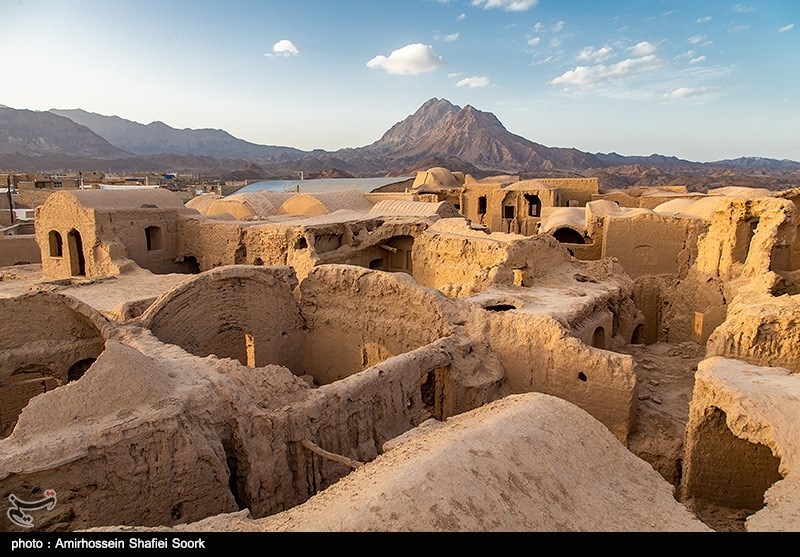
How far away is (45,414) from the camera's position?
518 centimetres

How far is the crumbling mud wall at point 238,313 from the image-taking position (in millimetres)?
9000

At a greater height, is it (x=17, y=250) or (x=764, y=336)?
(x=764, y=336)

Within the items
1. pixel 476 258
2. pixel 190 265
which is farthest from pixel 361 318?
pixel 190 265

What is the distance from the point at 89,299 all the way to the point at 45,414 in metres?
7.67

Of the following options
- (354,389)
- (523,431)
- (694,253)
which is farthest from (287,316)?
(694,253)

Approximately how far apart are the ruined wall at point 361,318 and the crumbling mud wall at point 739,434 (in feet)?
13.6

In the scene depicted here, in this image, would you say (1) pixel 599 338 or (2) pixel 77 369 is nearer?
(2) pixel 77 369

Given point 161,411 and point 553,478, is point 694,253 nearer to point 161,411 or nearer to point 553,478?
point 553,478

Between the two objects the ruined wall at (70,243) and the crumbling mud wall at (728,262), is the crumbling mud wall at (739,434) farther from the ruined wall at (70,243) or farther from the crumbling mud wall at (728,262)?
the ruined wall at (70,243)

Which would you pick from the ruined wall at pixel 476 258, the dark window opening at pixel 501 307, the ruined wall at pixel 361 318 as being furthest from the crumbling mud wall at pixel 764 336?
the ruined wall at pixel 476 258

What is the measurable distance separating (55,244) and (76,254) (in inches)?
38.8

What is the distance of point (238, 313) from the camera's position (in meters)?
9.92

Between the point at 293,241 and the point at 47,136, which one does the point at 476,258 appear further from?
the point at 47,136

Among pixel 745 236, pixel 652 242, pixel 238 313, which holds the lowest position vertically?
pixel 238 313
